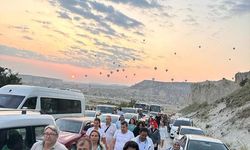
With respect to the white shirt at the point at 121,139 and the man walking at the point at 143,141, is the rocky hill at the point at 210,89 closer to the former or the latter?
the white shirt at the point at 121,139

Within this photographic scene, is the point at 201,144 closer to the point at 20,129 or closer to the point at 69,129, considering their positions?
the point at 69,129

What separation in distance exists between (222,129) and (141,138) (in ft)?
108

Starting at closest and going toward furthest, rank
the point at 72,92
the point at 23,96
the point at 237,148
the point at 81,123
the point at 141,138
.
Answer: the point at 141,138 < the point at 81,123 < the point at 23,96 < the point at 72,92 < the point at 237,148

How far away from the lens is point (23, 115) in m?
6.85

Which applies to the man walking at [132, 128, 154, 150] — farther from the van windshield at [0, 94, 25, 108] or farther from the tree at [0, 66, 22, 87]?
the tree at [0, 66, 22, 87]

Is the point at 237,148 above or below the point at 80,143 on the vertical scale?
below

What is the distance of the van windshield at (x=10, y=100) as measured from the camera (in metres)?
19.8

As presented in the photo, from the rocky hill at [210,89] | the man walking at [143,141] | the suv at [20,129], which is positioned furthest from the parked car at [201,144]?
the rocky hill at [210,89]

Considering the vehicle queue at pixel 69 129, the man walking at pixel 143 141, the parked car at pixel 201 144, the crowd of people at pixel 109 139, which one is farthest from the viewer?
the parked car at pixel 201 144

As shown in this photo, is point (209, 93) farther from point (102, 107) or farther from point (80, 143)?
point (80, 143)

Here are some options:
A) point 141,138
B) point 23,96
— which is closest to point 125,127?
point 141,138

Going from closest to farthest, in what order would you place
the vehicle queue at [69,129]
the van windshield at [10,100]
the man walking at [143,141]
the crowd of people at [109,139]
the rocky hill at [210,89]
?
the crowd of people at [109,139] < the vehicle queue at [69,129] < the man walking at [143,141] < the van windshield at [10,100] < the rocky hill at [210,89]

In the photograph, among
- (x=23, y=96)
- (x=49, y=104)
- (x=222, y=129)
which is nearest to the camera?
(x=23, y=96)

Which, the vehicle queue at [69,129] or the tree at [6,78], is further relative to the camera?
the tree at [6,78]
